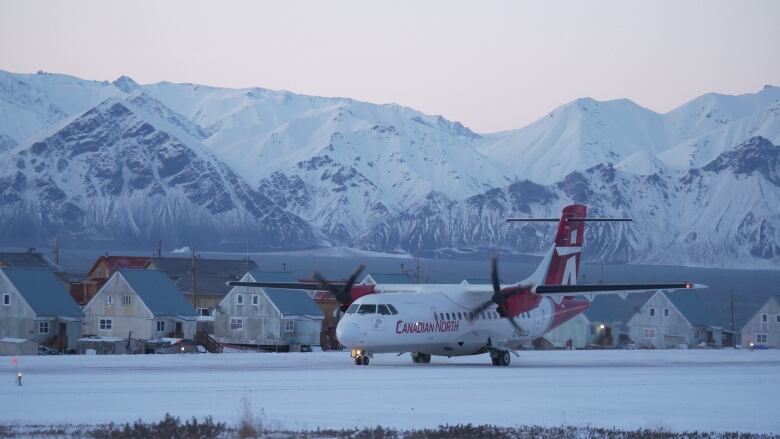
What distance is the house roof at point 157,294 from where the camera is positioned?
267 ft

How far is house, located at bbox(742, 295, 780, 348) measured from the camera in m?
97.1

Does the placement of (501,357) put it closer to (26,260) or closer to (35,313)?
(35,313)

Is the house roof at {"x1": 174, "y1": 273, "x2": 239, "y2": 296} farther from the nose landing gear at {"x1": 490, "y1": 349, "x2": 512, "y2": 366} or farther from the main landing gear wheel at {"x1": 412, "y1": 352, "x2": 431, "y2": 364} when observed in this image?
the nose landing gear at {"x1": 490, "y1": 349, "x2": 512, "y2": 366}

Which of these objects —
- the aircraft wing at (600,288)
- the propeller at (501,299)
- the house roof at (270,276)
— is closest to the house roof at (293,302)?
the house roof at (270,276)

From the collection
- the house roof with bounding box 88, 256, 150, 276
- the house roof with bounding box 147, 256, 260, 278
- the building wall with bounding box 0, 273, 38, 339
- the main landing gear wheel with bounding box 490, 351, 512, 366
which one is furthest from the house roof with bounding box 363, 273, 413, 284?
the main landing gear wheel with bounding box 490, 351, 512, 366

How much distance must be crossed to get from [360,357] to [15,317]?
117 ft

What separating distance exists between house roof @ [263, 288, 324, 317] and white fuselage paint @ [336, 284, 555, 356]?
1319 inches

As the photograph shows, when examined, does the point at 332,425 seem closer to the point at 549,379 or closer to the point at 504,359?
the point at 549,379

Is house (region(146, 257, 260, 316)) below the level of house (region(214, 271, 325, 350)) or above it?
above

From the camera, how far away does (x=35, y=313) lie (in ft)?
251

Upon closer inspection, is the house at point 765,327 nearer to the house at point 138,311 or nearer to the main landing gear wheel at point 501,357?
the house at point 138,311

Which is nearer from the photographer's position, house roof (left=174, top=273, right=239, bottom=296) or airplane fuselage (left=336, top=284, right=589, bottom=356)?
airplane fuselage (left=336, top=284, right=589, bottom=356)

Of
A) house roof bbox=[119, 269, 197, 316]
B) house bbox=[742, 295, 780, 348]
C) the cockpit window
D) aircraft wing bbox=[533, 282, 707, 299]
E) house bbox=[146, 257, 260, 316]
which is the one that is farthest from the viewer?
house bbox=[742, 295, 780, 348]

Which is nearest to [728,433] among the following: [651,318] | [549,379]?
[549,379]
